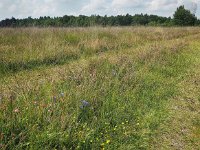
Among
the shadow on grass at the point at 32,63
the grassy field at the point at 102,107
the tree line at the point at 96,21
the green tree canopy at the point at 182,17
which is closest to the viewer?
the grassy field at the point at 102,107

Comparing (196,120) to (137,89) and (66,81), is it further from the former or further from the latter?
(66,81)

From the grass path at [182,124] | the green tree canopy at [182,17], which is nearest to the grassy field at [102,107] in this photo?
the grass path at [182,124]

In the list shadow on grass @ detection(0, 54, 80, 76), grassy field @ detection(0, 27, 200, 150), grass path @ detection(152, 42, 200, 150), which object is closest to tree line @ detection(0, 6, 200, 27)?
→ shadow on grass @ detection(0, 54, 80, 76)

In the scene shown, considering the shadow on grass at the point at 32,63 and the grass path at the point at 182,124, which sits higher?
the shadow on grass at the point at 32,63

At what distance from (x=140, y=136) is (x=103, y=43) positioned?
8852 mm

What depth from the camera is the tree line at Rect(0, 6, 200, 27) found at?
16.7 meters

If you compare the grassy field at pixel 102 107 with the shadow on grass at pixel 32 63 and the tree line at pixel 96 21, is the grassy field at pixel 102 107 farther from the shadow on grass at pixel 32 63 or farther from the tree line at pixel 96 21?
the tree line at pixel 96 21

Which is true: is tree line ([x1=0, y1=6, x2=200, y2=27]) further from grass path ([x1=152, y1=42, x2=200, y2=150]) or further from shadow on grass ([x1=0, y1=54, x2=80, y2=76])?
grass path ([x1=152, y1=42, x2=200, y2=150])

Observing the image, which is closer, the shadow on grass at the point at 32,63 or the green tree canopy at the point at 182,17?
the shadow on grass at the point at 32,63

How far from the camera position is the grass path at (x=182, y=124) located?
14.5 feet

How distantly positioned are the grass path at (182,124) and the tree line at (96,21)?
10269mm

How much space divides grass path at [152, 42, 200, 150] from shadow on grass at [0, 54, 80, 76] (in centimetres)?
416

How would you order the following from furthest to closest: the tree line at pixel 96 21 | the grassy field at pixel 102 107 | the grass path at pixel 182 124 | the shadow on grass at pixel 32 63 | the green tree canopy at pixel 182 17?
the green tree canopy at pixel 182 17, the tree line at pixel 96 21, the shadow on grass at pixel 32 63, the grass path at pixel 182 124, the grassy field at pixel 102 107

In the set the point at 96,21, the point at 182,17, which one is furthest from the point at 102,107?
the point at 182,17
